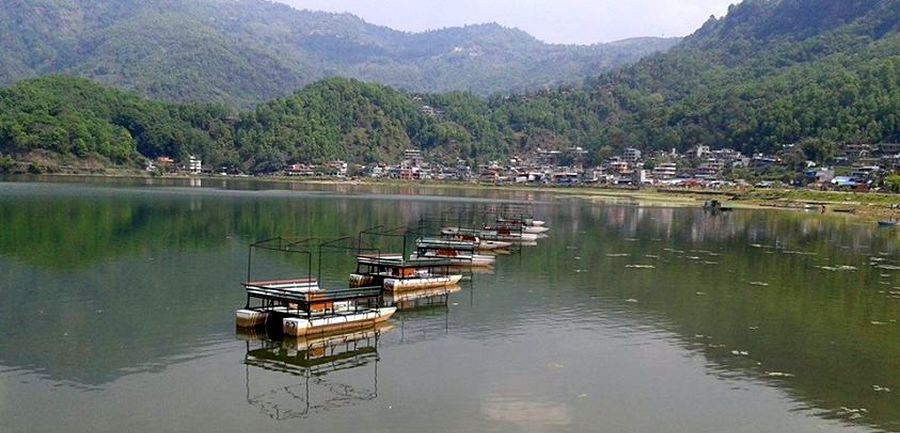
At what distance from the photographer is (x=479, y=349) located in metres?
23.1

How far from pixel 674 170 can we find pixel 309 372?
151 m

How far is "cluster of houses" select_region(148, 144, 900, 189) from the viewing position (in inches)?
4961

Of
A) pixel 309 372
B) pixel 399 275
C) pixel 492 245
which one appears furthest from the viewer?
pixel 492 245

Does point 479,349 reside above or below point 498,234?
below

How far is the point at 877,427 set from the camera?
57.1ft

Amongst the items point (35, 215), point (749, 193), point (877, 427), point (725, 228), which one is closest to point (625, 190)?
point (749, 193)

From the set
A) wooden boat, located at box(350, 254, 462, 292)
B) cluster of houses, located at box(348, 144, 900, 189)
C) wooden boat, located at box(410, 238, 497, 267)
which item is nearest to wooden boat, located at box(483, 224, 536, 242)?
wooden boat, located at box(410, 238, 497, 267)

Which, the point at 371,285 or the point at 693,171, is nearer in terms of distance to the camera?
the point at 371,285

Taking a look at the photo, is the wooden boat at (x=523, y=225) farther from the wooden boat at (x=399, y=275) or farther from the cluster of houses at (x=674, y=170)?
the cluster of houses at (x=674, y=170)

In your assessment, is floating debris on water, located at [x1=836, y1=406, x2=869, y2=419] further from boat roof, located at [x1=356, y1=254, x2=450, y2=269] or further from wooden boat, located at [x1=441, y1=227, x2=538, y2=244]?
wooden boat, located at [x1=441, y1=227, x2=538, y2=244]

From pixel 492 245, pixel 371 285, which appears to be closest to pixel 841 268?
pixel 492 245

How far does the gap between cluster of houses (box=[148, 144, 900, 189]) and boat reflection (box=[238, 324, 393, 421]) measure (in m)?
107

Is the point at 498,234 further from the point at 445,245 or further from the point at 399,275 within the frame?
the point at 399,275

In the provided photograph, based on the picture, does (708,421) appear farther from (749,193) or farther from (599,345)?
(749,193)
